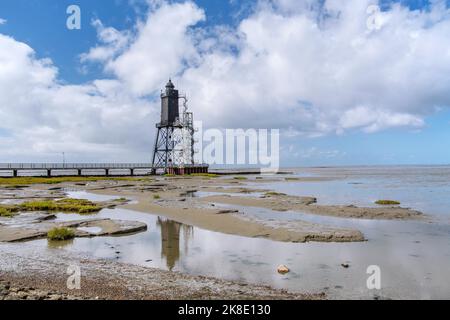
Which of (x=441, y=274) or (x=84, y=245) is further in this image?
(x=84, y=245)

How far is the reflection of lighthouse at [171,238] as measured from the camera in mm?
12961

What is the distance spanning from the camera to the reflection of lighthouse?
1296 cm

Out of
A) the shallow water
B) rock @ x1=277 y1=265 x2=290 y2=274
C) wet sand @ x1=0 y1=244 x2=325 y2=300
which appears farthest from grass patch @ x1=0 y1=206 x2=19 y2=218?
rock @ x1=277 y1=265 x2=290 y2=274

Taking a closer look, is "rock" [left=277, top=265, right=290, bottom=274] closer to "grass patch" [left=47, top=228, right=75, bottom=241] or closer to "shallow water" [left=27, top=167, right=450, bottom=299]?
"shallow water" [left=27, top=167, right=450, bottom=299]

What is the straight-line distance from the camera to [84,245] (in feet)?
48.5

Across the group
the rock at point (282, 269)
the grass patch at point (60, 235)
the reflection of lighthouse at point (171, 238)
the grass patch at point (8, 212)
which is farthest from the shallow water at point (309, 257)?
the grass patch at point (8, 212)

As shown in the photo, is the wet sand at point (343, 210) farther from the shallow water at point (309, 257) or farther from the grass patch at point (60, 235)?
the grass patch at point (60, 235)

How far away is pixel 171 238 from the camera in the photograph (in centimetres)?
1653

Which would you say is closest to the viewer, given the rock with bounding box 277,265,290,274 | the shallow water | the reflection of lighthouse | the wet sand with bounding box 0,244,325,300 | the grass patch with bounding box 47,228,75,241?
the wet sand with bounding box 0,244,325,300

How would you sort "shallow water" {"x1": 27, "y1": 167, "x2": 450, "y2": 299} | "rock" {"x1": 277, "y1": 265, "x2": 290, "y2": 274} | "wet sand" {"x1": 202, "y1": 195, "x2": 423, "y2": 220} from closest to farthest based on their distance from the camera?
"shallow water" {"x1": 27, "y1": 167, "x2": 450, "y2": 299} < "rock" {"x1": 277, "y1": 265, "x2": 290, "y2": 274} < "wet sand" {"x1": 202, "y1": 195, "x2": 423, "y2": 220}

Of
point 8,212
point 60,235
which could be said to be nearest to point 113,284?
point 60,235
